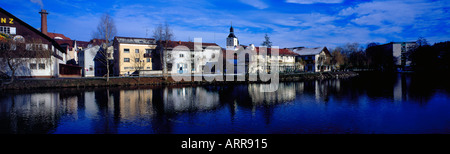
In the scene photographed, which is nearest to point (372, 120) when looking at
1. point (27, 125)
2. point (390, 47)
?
point (27, 125)

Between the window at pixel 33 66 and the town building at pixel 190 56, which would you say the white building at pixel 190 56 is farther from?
the window at pixel 33 66

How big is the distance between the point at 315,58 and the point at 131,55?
4685 centimetres

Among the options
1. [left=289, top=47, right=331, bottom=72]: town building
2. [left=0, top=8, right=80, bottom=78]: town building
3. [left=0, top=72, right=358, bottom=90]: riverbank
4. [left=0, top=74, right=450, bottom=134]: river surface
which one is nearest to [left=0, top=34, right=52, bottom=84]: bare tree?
[left=0, top=8, right=80, bottom=78]: town building

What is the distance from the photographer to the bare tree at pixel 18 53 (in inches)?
1078

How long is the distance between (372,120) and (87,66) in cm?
4882

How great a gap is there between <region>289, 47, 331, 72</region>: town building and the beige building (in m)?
39.1

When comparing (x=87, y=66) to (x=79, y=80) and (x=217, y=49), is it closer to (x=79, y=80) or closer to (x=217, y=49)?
(x=79, y=80)

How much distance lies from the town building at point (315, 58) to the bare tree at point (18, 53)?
54.7 metres

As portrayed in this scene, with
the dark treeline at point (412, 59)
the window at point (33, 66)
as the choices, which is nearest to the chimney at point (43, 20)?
the window at point (33, 66)

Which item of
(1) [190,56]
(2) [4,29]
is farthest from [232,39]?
(2) [4,29]

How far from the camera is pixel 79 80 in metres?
32.3

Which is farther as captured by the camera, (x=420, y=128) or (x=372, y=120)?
(x=372, y=120)

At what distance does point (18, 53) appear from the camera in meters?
27.8
